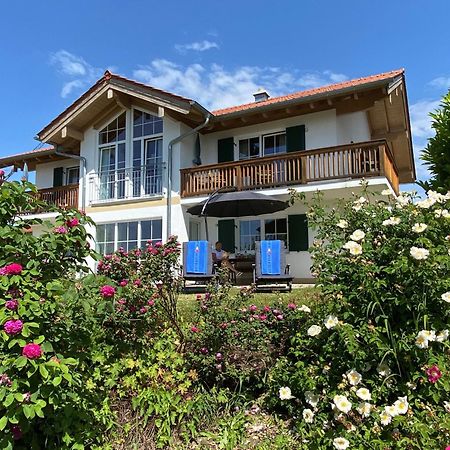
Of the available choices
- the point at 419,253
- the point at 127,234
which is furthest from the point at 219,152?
the point at 419,253

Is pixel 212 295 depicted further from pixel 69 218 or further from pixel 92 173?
pixel 92 173

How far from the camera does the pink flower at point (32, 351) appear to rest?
2596 mm

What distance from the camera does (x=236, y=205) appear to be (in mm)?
12031

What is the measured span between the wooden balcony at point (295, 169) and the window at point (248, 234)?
159cm

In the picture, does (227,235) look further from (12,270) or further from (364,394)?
(12,270)

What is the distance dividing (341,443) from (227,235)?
38.3ft

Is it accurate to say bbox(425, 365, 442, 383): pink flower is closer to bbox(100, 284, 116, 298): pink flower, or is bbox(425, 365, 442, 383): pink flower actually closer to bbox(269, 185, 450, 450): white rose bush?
bbox(269, 185, 450, 450): white rose bush

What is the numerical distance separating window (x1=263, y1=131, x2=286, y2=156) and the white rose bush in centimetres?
1122

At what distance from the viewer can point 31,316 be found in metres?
2.81

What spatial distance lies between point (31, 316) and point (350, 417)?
236cm

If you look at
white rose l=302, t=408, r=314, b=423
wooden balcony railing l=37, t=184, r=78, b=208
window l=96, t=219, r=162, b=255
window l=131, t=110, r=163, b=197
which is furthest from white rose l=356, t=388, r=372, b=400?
wooden balcony railing l=37, t=184, r=78, b=208

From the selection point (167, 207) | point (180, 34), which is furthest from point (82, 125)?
point (180, 34)

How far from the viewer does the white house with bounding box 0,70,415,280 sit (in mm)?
12734

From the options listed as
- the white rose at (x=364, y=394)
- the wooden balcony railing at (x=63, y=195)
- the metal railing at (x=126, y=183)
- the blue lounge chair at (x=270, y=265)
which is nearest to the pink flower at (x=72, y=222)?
the white rose at (x=364, y=394)
